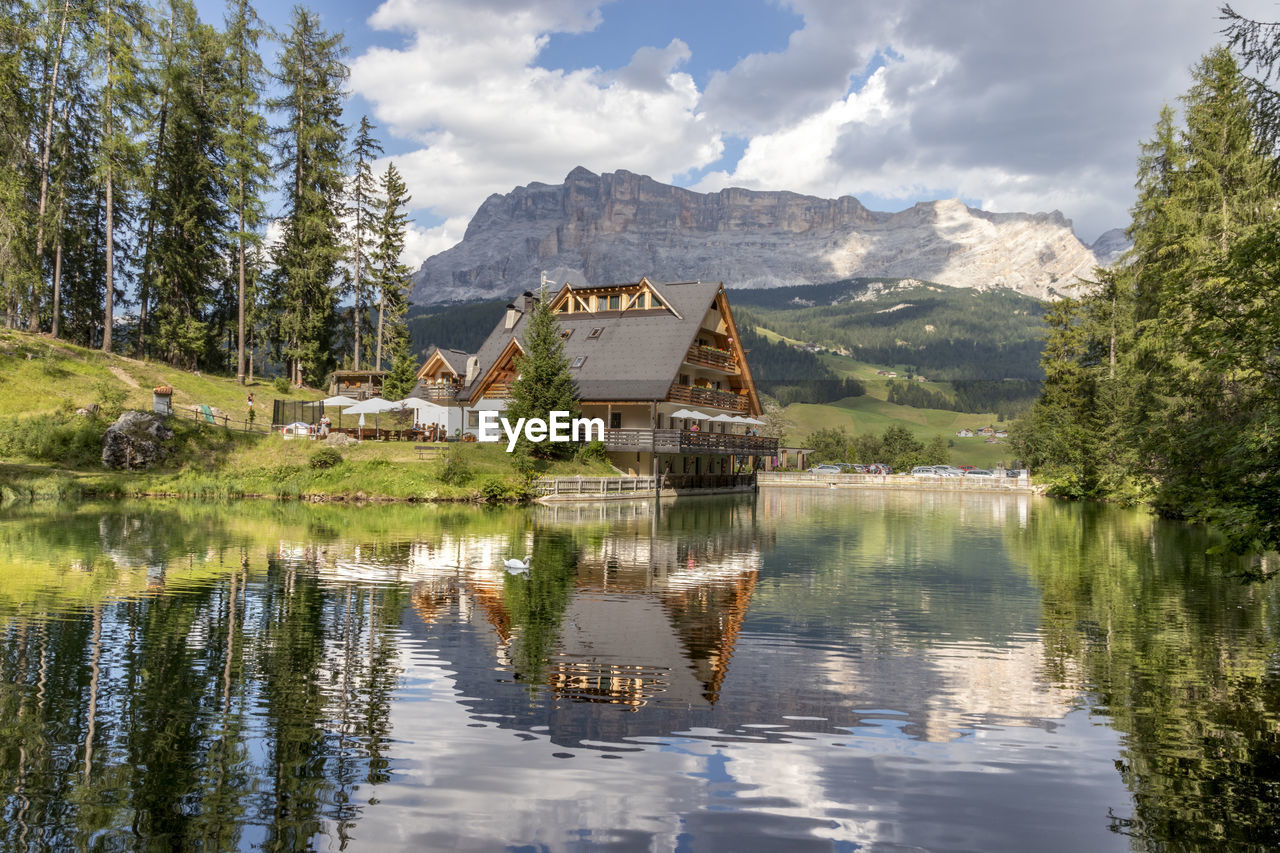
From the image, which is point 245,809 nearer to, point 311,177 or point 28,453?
point 28,453

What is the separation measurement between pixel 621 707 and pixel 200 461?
41192mm

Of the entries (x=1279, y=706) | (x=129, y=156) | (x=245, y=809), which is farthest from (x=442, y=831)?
(x=129, y=156)

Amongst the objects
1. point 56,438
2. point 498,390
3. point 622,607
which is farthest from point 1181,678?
point 498,390

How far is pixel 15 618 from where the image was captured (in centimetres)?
1407

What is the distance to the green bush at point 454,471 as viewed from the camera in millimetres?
45406

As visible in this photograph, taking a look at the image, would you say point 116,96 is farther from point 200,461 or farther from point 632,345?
point 632,345

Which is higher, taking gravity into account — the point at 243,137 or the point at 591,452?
the point at 243,137

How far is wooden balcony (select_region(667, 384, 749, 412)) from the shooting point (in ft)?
192

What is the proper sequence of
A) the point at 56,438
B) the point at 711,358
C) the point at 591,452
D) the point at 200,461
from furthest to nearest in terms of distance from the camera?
the point at 711,358 → the point at 591,452 → the point at 200,461 → the point at 56,438

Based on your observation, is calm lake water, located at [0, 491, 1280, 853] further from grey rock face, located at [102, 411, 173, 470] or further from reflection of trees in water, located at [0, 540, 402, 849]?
grey rock face, located at [102, 411, 173, 470]

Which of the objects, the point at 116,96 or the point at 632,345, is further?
the point at 632,345

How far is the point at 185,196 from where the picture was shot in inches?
2365

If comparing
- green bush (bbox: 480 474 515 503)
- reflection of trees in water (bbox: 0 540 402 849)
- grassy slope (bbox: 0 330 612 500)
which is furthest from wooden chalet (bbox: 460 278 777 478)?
reflection of trees in water (bbox: 0 540 402 849)

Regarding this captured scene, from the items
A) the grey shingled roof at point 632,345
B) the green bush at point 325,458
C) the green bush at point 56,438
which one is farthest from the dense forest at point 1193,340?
the green bush at point 56,438
